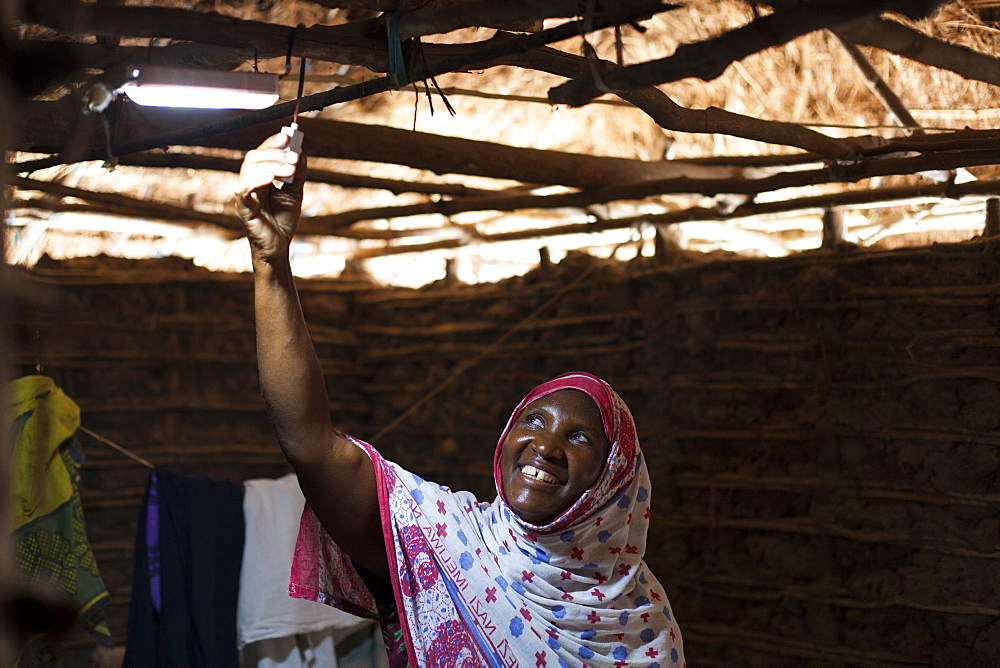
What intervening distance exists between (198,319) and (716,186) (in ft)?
7.41

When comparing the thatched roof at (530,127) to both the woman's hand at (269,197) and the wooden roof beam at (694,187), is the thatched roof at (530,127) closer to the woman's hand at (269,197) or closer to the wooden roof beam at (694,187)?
the wooden roof beam at (694,187)

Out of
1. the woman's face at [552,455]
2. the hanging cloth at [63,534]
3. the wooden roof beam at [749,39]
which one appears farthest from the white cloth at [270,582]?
the wooden roof beam at [749,39]

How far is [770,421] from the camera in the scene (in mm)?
3291

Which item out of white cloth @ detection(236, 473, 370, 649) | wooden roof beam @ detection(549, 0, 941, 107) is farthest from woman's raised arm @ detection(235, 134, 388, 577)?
white cloth @ detection(236, 473, 370, 649)

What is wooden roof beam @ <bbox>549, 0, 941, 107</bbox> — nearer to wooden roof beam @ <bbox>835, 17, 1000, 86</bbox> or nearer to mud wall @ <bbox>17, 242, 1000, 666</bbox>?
wooden roof beam @ <bbox>835, 17, 1000, 86</bbox>


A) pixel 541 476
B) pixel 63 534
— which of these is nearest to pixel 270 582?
pixel 63 534

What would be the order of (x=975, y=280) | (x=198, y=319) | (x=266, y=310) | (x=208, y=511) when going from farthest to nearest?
(x=198, y=319), (x=975, y=280), (x=208, y=511), (x=266, y=310)

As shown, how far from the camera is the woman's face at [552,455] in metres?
1.84

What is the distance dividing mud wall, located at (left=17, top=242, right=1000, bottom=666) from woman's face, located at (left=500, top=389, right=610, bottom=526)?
1286 mm

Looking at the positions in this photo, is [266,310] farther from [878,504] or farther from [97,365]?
[97,365]

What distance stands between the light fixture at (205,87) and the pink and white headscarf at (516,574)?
709 mm

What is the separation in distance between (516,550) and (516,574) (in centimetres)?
5

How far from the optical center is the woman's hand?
1383mm

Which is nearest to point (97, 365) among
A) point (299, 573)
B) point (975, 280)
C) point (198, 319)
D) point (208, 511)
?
point (198, 319)
